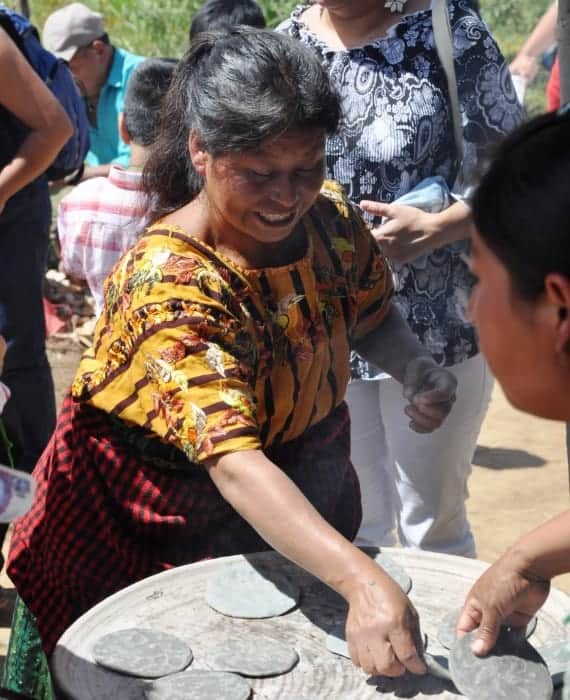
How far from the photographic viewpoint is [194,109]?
2117 mm

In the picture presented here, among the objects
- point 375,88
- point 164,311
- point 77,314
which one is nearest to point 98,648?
point 164,311

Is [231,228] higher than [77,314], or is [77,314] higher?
[231,228]

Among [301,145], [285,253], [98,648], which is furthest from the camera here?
[285,253]

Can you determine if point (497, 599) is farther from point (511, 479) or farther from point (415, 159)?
point (511, 479)

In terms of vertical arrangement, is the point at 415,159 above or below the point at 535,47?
above

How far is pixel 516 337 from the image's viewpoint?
1.37 meters

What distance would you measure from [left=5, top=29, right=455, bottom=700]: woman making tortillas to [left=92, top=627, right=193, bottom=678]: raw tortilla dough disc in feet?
0.80

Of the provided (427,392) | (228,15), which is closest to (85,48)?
(228,15)

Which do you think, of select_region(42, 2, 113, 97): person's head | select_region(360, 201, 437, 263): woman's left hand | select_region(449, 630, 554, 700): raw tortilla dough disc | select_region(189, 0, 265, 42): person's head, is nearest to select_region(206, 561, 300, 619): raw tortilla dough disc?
select_region(449, 630, 554, 700): raw tortilla dough disc

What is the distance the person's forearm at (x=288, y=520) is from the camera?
5.81 feet

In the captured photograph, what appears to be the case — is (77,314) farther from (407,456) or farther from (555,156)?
(555,156)

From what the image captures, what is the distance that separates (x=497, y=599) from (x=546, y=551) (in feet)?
0.35

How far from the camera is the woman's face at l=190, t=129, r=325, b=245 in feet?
6.77

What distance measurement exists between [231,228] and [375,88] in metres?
0.86
